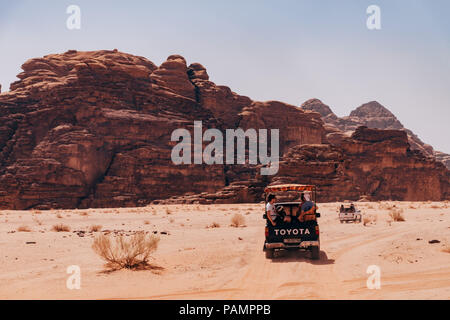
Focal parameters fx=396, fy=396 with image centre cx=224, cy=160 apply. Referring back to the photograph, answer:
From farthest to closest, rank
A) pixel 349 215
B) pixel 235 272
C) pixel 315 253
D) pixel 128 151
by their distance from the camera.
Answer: pixel 128 151
pixel 349 215
pixel 315 253
pixel 235 272

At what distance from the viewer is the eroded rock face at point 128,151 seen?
73438 millimetres

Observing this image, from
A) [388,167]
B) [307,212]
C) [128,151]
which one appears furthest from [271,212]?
[388,167]

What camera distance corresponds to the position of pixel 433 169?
98.4 meters

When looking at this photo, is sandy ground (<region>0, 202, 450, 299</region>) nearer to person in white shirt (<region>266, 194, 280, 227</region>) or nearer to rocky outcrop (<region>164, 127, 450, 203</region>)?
person in white shirt (<region>266, 194, 280, 227</region>)

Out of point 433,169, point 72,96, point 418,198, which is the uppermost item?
point 72,96

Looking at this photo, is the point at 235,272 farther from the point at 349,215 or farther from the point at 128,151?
the point at 128,151

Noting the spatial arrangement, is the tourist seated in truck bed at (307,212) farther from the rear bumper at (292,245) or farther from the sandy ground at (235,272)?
the sandy ground at (235,272)

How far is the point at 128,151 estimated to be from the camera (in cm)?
8188

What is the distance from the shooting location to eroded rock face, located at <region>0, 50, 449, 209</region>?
73438mm
